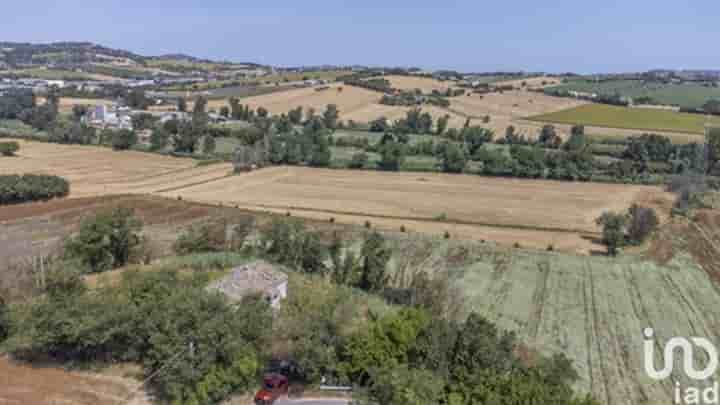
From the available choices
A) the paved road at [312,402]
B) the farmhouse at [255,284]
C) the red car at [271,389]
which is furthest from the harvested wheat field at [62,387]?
the farmhouse at [255,284]

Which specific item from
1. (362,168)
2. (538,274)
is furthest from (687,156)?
(538,274)

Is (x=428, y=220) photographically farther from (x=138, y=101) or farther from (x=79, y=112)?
(x=138, y=101)

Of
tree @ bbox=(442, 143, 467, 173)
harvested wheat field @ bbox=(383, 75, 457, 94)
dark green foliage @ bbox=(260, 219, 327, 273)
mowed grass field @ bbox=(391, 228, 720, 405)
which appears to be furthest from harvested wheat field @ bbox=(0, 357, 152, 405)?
harvested wheat field @ bbox=(383, 75, 457, 94)

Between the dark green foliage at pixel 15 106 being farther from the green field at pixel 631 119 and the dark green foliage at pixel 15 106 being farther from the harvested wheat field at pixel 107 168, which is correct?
the green field at pixel 631 119

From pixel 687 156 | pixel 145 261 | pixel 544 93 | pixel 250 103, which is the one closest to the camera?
pixel 145 261

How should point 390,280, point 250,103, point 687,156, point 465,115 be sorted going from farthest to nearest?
point 250,103 → point 465,115 → point 687,156 → point 390,280

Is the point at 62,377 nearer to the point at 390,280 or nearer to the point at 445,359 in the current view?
the point at 445,359
